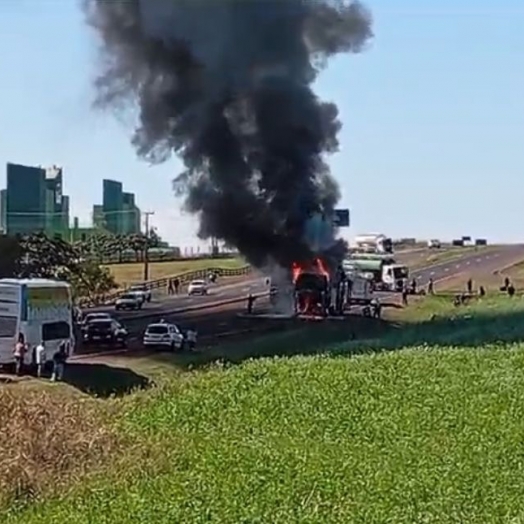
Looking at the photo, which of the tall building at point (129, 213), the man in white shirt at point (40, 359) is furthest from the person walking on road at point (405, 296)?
the man in white shirt at point (40, 359)

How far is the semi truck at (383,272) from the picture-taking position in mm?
69438

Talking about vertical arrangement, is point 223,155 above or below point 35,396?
above

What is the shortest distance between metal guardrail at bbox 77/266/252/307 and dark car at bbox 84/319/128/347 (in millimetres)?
16882

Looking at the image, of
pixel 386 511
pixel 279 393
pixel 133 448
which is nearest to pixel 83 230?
pixel 279 393

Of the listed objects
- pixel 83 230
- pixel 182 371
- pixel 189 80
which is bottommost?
pixel 182 371

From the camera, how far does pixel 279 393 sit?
84.2 ft

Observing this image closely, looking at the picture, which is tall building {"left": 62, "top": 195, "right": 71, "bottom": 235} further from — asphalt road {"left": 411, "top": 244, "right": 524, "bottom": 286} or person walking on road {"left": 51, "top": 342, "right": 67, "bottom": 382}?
person walking on road {"left": 51, "top": 342, "right": 67, "bottom": 382}

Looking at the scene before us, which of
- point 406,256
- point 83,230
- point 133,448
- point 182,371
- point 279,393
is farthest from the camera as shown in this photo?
point 406,256

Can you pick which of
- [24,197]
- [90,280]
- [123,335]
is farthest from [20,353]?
[24,197]

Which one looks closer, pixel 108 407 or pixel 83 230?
pixel 108 407

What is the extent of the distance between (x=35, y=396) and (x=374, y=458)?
28.4 feet

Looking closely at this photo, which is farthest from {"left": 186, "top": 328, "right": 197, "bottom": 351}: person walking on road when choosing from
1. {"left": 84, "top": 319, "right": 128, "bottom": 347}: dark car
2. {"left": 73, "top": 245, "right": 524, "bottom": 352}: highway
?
{"left": 84, "top": 319, "right": 128, "bottom": 347}: dark car

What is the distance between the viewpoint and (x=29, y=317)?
34.8m

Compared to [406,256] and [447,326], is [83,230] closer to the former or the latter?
[406,256]
